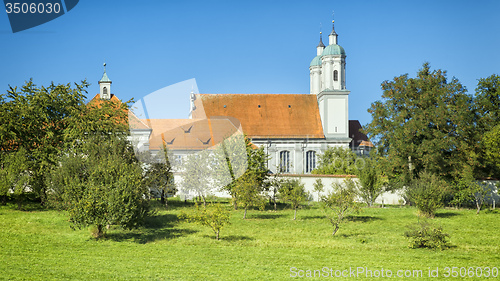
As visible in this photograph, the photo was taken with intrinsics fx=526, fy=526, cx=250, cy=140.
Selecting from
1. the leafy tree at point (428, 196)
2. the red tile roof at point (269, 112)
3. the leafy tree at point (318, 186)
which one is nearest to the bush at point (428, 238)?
the leafy tree at point (428, 196)

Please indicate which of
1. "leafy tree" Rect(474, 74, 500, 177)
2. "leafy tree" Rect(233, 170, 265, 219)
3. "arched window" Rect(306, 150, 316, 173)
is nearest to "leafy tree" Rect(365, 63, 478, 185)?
"leafy tree" Rect(474, 74, 500, 177)

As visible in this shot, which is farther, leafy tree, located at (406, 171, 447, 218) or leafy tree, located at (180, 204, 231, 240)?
leafy tree, located at (406, 171, 447, 218)

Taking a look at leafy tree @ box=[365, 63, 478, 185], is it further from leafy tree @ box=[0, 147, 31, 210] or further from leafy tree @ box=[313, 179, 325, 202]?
leafy tree @ box=[0, 147, 31, 210]

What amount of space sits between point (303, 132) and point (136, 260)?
44.2m

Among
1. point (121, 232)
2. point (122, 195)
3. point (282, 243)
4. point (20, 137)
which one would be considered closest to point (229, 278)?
point (282, 243)

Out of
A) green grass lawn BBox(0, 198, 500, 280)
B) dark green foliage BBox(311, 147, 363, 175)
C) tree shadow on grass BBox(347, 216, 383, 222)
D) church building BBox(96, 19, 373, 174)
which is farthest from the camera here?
church building BBox(96, 19, 373, 174)

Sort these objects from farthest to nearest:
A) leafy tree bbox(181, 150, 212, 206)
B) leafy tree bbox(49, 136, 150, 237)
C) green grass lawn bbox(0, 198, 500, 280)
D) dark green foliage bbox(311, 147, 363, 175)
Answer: dark green foliage bbox(311, 147, 363, 175) → leafy tree bbox(181, 150, 212, 206) → leafy tree bbox(49, 136, 150, 237) → green grass lawn bbox(0, 198, 500, 280)

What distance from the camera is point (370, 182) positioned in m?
35.1

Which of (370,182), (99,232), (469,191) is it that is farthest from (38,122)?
(469,191)

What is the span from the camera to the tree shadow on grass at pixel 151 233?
2084 cm

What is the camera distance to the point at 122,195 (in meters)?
20.2

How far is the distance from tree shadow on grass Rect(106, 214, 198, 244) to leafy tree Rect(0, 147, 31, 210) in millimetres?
8108

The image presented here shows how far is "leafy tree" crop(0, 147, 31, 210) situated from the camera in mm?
27812

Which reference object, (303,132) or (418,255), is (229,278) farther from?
(303,132)
